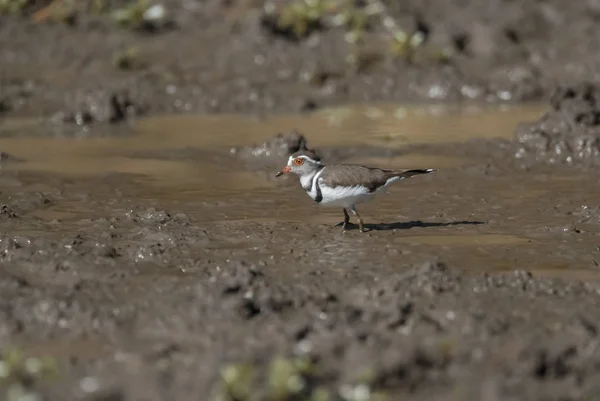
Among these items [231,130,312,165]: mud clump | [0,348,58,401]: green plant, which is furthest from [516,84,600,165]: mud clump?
[0,348,58,401]: green plant

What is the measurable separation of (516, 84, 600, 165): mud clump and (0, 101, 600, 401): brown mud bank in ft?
A: 0.72

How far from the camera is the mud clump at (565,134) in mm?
13656

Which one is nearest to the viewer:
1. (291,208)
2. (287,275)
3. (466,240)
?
(287,275)

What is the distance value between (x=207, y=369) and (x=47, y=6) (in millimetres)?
14911

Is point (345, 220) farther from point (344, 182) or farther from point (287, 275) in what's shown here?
point (287, 275)

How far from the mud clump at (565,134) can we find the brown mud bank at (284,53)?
2.89 metres

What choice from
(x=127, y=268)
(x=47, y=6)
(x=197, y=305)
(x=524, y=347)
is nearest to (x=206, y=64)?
(x=47, y=6)

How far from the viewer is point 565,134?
46.0ft

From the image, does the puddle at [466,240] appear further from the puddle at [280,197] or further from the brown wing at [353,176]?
the brown wing at [353,176]

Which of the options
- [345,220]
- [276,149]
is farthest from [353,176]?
[276,149]

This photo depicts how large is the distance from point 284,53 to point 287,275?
1045 centimetres

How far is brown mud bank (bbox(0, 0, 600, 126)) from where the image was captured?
57.8 ft

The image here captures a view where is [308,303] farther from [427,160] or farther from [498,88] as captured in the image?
[498,88]

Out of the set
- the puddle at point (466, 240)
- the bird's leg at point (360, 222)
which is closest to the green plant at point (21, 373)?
the bird's leg at point (360, 222)
